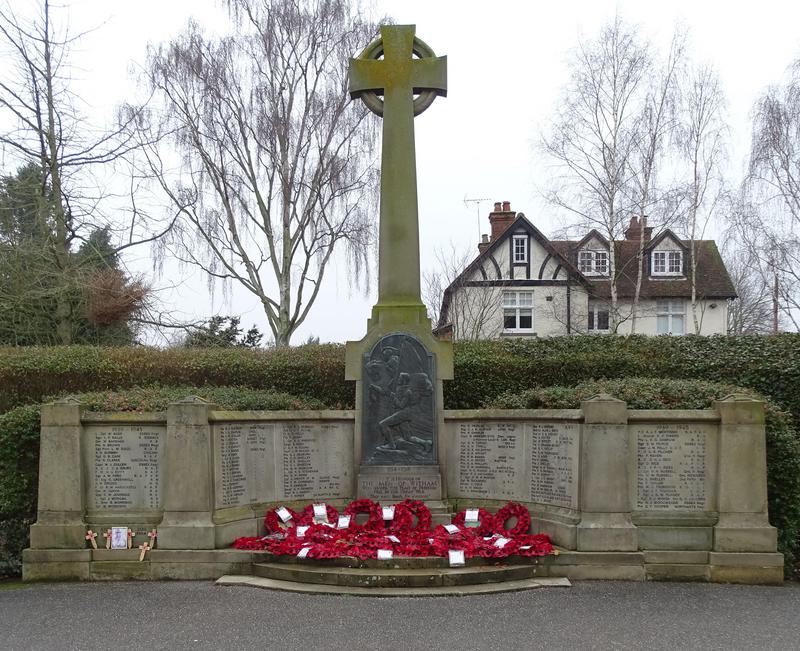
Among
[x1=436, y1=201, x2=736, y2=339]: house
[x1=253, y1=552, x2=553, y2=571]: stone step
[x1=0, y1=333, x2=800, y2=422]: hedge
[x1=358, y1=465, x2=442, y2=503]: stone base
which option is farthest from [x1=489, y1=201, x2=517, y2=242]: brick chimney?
[x1=253, y1=552, x2=553, y2=571]: stone step

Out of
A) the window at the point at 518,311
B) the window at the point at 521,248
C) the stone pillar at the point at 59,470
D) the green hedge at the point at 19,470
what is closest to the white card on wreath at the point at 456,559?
the green hedge at the point at 19,470

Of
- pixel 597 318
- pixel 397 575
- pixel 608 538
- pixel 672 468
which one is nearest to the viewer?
pixel 397 575

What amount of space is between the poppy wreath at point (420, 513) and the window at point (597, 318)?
2547 centimetres

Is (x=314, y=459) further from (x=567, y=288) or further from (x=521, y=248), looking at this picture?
(x=521, y=248)

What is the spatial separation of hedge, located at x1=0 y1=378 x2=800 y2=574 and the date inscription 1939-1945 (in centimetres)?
152

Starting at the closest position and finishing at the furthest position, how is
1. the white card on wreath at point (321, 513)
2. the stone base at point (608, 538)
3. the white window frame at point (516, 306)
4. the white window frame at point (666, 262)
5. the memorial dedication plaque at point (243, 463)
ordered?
the stone base at point (608, 538) → the memorial dedication plaque at point (243, 463) → the white card on wreath at point (321, 513) → the white window frame at point (516, 306) → the white window frame at point (666, 262)

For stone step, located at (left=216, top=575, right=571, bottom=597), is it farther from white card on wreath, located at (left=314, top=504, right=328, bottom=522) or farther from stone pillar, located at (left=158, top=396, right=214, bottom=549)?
white card on wreath, located at (left=314, top=504, right=328, bottom=522)

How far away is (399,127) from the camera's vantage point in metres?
9.79

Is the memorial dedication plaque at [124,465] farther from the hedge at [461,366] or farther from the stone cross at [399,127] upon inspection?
the hedge at [461,366]

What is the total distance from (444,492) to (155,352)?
19.7 ft

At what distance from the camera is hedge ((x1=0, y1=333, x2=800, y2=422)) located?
11.3m

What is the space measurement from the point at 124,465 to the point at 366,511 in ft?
9.42

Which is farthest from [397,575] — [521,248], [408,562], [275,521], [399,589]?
[521,248]

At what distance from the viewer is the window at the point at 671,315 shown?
111ft
